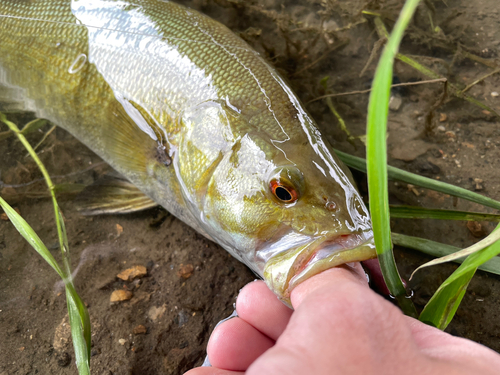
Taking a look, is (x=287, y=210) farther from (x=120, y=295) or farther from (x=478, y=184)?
(x=478, y=184)

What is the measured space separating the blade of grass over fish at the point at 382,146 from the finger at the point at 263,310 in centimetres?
47

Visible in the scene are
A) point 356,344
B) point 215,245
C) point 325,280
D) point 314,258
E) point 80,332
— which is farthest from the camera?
point 215,245

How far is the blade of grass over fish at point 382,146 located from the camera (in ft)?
2.23

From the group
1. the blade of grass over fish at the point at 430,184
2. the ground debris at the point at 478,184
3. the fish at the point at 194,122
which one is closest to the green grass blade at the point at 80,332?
the fish at the point at 194,122

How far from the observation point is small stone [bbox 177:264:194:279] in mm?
1934

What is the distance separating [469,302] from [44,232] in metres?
2.43

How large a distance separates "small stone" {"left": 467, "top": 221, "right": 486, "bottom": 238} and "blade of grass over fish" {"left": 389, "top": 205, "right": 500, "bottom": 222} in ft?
0.64

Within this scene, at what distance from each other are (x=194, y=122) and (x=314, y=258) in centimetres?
91

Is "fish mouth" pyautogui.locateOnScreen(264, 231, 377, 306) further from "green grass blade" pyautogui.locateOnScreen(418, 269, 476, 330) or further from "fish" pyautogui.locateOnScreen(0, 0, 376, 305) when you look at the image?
"green grass blade" pyautogui.locateOnScreen(418, 269, 476, 330)

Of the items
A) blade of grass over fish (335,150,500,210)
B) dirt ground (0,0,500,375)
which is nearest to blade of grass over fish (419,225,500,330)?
dirt ground (0,0,500,375)

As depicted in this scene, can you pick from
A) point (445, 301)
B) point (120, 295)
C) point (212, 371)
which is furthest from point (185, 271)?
point (445, 301)

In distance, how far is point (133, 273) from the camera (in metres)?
1.95

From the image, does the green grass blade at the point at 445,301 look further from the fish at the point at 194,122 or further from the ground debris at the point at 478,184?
the ground debris at the point at 478,184

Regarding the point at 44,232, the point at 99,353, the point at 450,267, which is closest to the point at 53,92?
the point at 44,232
